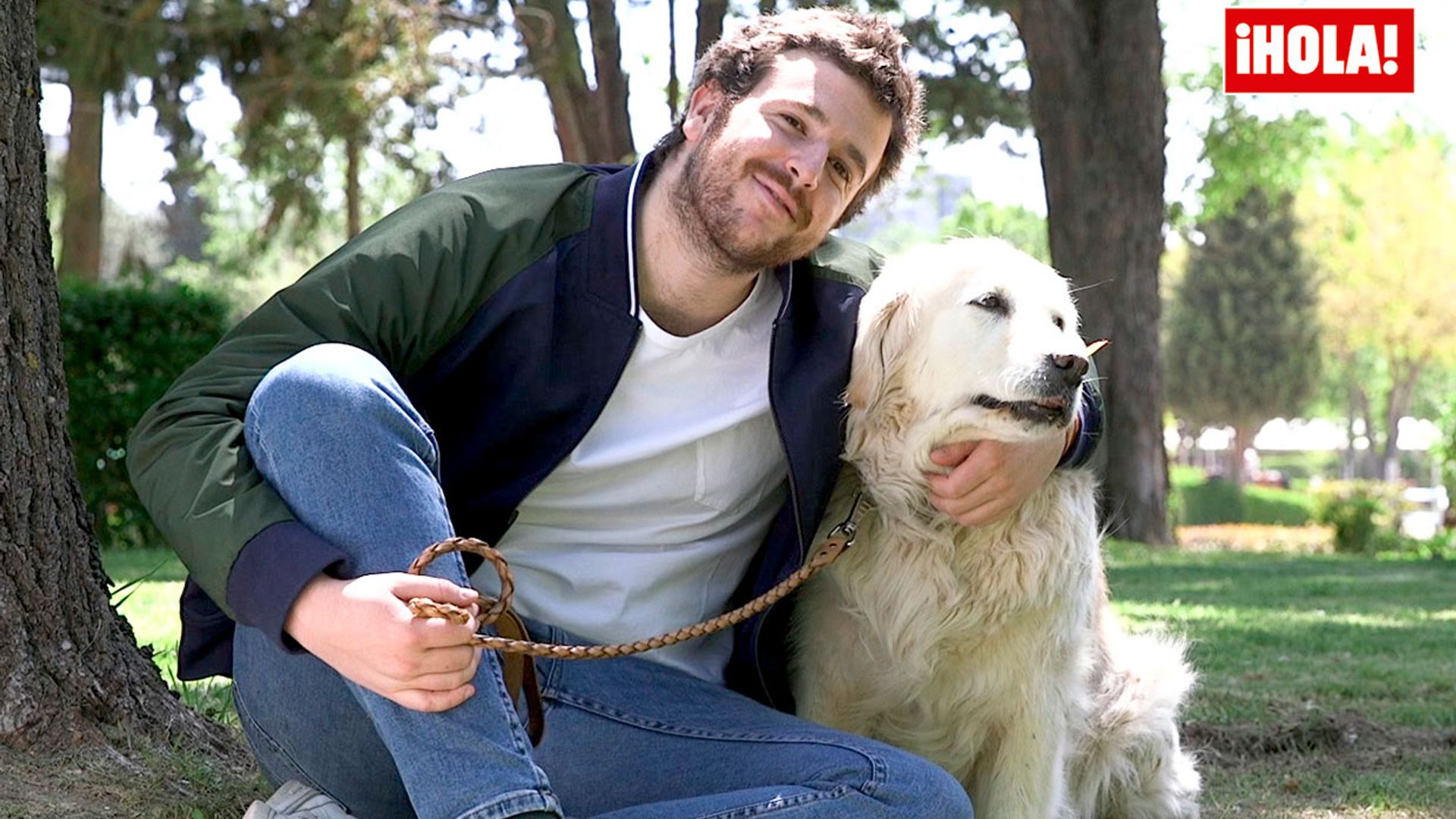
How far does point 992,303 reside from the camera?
2809 millimetres

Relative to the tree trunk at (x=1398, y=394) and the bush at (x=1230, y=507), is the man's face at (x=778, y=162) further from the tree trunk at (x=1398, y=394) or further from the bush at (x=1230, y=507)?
the tree trunk at (x=1398, y=394)

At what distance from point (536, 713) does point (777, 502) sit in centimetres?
71

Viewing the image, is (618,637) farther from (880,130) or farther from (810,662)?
(880,130)

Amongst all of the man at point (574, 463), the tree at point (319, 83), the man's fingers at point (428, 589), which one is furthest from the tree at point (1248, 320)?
the man's fingers at point (428, 589)

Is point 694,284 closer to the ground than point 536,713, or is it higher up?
higher up

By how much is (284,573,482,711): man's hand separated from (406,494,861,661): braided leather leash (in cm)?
2

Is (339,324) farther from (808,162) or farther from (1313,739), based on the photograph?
(1313,739)

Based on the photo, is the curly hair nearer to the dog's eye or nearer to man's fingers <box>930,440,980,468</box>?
the dog's eye

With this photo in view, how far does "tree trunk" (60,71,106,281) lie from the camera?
1415 cm

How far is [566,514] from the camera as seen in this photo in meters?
2.51

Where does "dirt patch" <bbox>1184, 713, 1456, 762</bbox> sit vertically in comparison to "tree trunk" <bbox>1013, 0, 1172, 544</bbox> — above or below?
below

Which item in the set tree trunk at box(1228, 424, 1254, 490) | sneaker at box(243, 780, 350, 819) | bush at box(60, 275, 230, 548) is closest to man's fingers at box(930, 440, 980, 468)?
sneaker at box(243, 780, 350, 819)

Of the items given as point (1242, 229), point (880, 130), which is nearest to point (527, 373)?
point (880, 130)

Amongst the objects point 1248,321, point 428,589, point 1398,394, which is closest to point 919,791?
point 428,589
